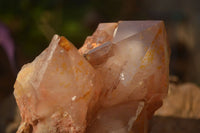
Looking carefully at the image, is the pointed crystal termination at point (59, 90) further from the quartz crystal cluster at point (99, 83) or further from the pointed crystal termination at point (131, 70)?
the pointed crystal termination at point (131, 70)

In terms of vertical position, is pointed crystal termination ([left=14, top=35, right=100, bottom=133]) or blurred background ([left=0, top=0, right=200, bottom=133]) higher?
pointed crystal termination ([left=14, top=35, right=100, bottom=133])

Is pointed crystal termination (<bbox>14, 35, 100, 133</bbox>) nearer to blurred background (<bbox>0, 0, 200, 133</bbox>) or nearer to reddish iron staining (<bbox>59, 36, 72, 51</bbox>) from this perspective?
reddish iron staining (<bbox>59, 36, 72, 51</bbox>)

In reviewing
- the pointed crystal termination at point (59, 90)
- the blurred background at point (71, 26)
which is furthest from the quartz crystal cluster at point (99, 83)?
the blurred background at point (71, 26)

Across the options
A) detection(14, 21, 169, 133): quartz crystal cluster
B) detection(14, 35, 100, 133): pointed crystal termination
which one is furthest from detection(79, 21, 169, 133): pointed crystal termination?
detection(14, 35, 100, 133): pointed crystal termination

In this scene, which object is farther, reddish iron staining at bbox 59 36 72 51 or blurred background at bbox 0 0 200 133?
blurred background at bbox 0 0 200 133

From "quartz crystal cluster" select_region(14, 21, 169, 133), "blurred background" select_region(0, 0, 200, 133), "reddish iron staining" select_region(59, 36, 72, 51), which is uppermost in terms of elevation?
"reddish iron staining" select_region(59, 36, 72, 51)

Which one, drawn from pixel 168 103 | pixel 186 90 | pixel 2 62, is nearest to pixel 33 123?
pixel 168 103

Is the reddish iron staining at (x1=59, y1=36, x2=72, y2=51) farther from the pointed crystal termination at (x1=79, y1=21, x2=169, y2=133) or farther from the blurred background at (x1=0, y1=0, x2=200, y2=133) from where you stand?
the blurred background at (x1=0, y1=0, x2=200, y2=133)

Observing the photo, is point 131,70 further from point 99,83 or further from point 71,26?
point 71,26

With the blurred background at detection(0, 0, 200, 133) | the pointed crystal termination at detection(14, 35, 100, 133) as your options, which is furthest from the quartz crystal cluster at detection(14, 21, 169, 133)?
the blurred background at detection(0, 0, 200, 133)
